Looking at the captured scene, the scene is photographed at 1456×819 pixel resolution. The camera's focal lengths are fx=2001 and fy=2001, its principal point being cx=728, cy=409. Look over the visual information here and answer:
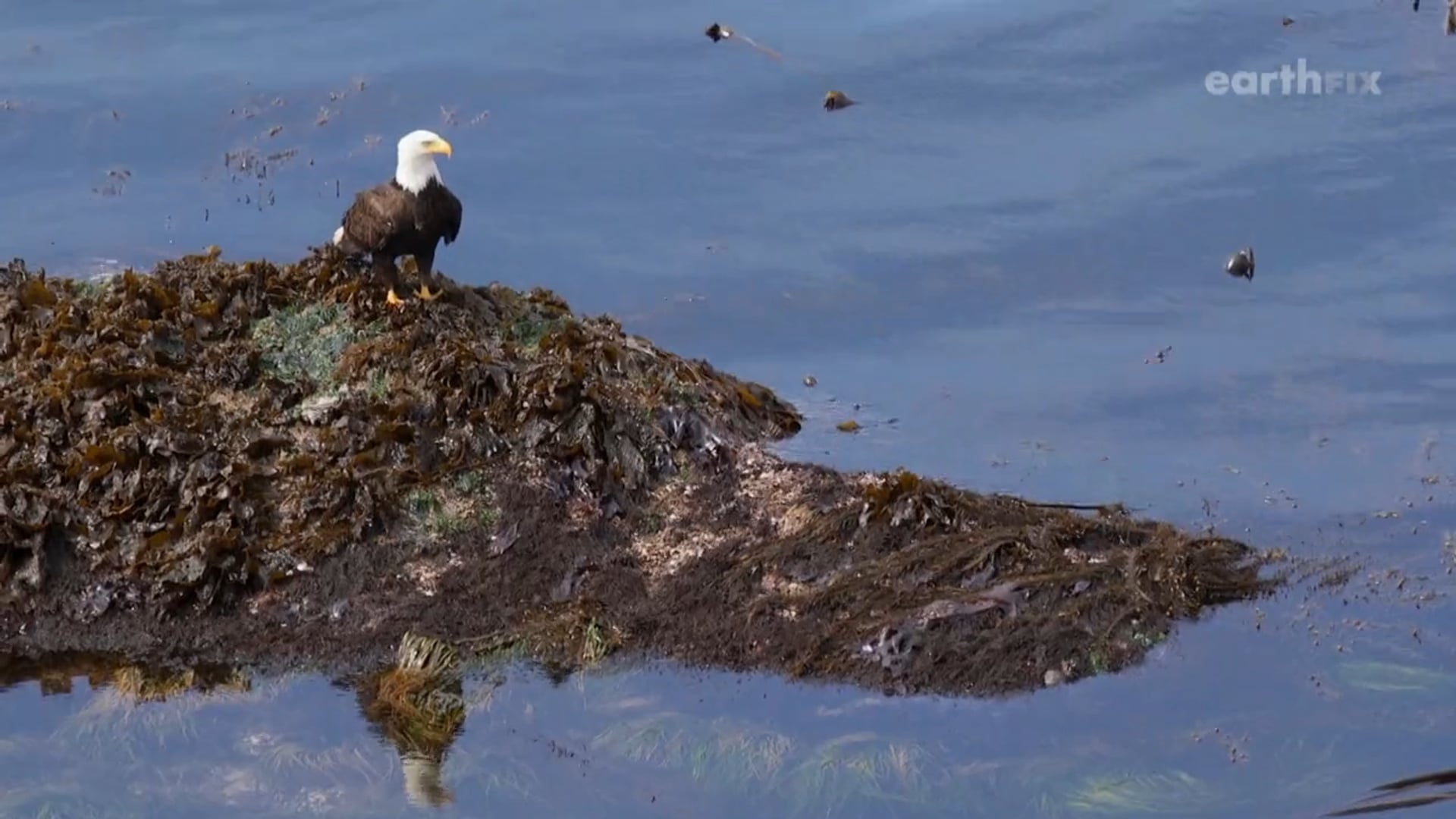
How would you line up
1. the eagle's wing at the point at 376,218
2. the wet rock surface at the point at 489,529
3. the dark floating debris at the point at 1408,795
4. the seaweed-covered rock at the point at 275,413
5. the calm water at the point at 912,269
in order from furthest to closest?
the eagle's wing at the point at 376,218 < the seaweed-covered rock at the point at 275,413 < the wet rock surface at the point at 489,529 < the calm water at the point at 912,269 < the dark floating debris at the point at 1408,795

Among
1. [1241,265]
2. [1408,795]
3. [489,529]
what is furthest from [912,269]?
[1408,795]

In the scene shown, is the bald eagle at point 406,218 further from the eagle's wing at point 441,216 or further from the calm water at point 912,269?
the calm water at point 912,269

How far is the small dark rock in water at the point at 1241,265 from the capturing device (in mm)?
13438

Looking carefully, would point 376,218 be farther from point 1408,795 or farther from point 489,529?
point 1408,795

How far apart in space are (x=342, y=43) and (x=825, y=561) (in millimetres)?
10167

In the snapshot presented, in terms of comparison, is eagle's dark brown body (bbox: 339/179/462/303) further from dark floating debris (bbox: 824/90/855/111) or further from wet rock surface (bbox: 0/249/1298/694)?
dark floating debris (bbox: 824/90/855/111)

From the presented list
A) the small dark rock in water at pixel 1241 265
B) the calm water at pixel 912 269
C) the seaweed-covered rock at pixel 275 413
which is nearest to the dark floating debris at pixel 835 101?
the calm water at pixel 912 269

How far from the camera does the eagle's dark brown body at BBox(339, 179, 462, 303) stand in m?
9.55

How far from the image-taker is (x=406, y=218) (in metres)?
9.55

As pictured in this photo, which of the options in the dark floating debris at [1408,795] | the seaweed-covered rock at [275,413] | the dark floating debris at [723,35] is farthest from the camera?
the dark floating debris at [723,35]

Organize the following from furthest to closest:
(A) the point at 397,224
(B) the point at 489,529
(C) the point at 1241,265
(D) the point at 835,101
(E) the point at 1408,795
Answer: (D) the point at 835,101 → (C) the point at 1241,265 → (A) the point at 397,224 → (B) the point at 489,529 → (E) the point at 1408,795

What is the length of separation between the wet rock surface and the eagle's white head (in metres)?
0.64

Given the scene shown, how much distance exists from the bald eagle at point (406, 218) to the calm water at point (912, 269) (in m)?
2.04

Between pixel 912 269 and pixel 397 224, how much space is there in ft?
17.3
